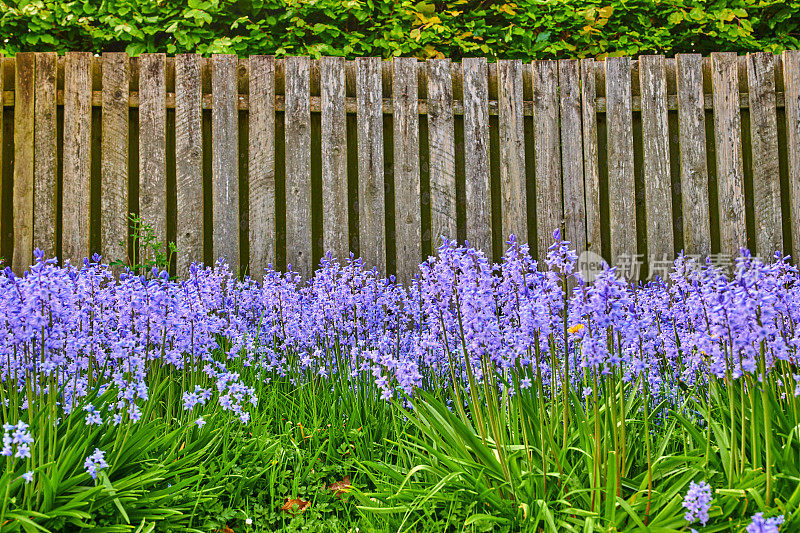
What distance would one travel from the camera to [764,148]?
542cm

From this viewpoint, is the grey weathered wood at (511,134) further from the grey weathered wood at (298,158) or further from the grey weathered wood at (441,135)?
the grey weathered wood at (298,158)

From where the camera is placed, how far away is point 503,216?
529 cm

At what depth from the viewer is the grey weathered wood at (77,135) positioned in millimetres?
5062

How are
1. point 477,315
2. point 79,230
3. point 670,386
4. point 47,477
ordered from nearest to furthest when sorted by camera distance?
point 47,477
point 477,315
point 670,386
point 79,230

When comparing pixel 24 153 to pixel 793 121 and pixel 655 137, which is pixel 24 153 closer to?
pixel 655 137

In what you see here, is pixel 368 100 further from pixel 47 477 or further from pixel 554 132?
pixel 47 477

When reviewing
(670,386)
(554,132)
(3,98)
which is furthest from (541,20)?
(3,98)

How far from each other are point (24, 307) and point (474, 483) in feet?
5.44

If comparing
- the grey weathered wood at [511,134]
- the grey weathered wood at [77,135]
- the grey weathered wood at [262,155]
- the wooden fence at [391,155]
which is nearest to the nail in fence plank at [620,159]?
the wooden fence at [391,155]

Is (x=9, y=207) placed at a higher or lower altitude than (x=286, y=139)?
lower

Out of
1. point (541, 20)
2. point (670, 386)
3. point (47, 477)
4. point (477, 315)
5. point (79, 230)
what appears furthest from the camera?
point (541, 20)

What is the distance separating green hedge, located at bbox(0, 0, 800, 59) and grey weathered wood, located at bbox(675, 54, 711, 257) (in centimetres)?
93

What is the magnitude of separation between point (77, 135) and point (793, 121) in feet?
18.5

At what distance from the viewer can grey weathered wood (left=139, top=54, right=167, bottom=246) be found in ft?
16.8
